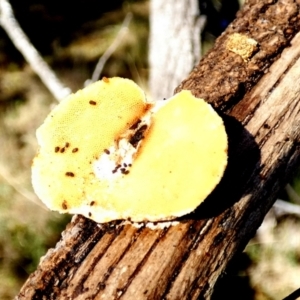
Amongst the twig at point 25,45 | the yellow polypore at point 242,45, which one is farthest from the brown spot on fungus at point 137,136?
the twig at point 25,45

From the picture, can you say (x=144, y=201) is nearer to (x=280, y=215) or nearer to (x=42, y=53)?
(x=280, y=215)

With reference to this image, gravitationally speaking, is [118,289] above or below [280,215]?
above

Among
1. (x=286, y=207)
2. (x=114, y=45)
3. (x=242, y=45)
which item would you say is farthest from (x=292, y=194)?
(x=114, y=45)

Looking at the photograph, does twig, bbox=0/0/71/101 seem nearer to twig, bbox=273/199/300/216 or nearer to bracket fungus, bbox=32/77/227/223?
bracket fungus, bbox=32/77/227/223

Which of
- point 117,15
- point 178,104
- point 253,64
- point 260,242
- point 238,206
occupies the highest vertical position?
A: point 178,104

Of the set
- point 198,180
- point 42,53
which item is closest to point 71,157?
point 198,180

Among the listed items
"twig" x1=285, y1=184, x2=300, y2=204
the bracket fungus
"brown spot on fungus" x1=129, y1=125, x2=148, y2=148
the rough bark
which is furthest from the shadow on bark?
"twig" x1=285, y1=184, x2=300, y2=204
